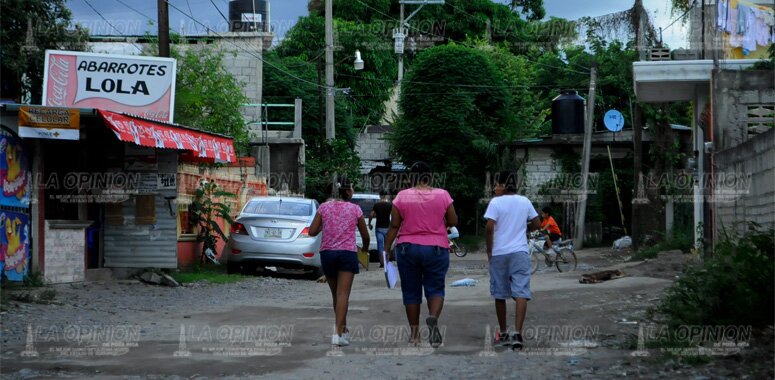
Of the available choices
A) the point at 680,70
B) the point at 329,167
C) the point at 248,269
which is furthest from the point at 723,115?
the point at 329,167

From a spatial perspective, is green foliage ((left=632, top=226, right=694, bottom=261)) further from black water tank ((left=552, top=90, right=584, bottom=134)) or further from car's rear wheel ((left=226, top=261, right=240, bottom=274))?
black water tank ((left=552, top=90, right=584, bottom=134))

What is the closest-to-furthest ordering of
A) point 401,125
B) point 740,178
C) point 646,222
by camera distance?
1. point 740,178
2. point 646,222
3. point 401,125

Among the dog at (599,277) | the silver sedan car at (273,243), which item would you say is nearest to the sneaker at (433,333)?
the dog at (599,277)

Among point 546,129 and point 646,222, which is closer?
point 646,222

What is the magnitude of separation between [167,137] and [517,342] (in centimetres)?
820

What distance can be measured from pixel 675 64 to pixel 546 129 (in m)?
29.3

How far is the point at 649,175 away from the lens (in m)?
32.1

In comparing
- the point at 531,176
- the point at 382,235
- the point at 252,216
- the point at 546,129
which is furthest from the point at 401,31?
the point at 252,216

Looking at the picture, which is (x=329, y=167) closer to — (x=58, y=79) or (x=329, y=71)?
(x=329, y=71)

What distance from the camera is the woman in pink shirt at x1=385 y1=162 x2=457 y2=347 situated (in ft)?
32.5

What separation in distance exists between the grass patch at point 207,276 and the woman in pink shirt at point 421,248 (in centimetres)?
795

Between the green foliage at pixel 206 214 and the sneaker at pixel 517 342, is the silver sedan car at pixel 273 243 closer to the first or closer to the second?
the green foliage at pixel 206 214

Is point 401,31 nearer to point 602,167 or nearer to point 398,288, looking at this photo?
point 602,167

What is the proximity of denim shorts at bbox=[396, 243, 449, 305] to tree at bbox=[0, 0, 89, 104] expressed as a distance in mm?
22988
